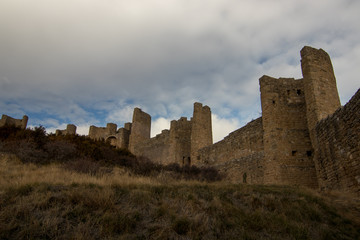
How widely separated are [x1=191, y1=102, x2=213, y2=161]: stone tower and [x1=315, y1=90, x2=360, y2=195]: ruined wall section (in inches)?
453

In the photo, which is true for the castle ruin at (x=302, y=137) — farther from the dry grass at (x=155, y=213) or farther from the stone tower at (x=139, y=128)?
the stone tower at (x=139, y=128)

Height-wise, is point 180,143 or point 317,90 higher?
point 317,90

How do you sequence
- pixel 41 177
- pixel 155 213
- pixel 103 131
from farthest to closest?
pixel 103 131, pixel 41 177, pixel 155 213

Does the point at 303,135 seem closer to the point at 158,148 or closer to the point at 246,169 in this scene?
the point at 246,169

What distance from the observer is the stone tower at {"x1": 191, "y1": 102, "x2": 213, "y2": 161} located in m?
22.1

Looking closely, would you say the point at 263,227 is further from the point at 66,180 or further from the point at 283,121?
the point at 283,121

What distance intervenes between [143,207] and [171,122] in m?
19.6

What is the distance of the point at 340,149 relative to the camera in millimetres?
9258

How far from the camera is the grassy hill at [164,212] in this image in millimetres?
4766

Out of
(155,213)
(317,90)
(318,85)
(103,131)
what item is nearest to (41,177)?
(155,213)

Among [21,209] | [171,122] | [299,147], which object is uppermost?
[171,122]

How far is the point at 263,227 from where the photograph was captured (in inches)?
226

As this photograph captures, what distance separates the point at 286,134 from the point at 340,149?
3.79m

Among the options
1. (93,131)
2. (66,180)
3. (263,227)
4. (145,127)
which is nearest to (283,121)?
(263,227)
